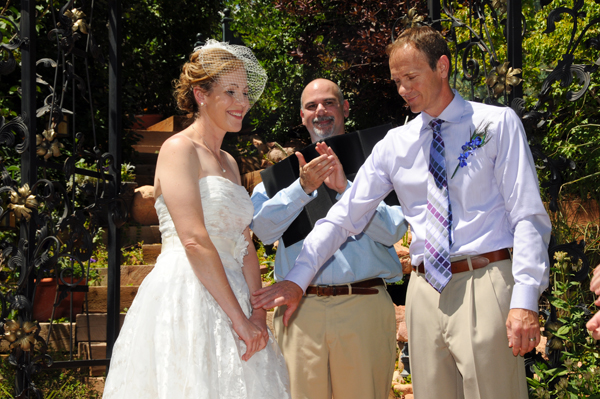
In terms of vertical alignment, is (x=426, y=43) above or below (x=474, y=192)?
above

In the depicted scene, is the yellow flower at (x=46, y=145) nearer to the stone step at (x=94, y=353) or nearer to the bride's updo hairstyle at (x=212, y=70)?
the bride's updo hairstyle at (x=212, y=70)

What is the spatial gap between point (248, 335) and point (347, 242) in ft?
3.01

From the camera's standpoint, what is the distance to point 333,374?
118 inches

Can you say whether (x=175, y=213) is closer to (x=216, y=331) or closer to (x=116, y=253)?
(x=216, y=331)

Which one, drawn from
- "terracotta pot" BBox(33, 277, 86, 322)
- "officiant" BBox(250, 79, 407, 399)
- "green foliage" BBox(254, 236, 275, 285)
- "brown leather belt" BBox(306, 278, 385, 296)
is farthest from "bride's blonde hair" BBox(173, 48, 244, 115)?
"green foliage" BBox(254, 236, 275, 285)

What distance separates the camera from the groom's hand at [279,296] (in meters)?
2.62

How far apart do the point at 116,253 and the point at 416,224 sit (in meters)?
2.18

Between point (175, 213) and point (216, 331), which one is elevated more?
point (175, 213)

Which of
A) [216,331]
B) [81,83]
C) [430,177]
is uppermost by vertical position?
[81,83]

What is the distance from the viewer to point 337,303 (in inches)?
119

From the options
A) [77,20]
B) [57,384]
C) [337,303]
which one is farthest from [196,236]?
[57,384]

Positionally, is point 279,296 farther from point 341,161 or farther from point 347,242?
point 341,161

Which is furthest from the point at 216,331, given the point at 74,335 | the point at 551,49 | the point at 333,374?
the point at 551,49

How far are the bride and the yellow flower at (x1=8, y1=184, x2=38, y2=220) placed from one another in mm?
942
